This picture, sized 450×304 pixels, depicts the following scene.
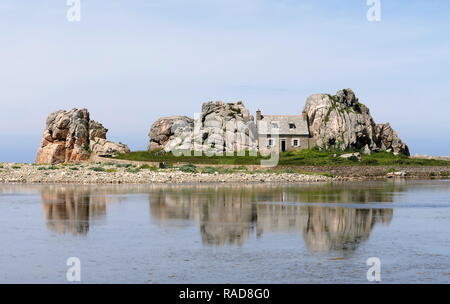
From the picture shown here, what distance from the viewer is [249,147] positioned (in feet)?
252

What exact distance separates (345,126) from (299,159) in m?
12.5

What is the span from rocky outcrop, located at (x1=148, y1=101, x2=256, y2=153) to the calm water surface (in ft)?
142

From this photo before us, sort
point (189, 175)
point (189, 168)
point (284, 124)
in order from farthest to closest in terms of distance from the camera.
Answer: point (284, 124) → point (189, 168) → point (189, 175)

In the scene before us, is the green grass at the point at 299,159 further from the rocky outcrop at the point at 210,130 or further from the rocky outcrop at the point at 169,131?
the rocky outcrop at the point at 169,131

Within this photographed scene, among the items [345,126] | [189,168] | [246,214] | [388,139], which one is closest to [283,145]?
[345,126]

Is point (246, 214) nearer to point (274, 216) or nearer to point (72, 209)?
point (274, 216)

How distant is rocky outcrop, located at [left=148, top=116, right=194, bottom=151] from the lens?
260 ft

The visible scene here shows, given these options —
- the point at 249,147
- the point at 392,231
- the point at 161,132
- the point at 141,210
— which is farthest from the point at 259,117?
the point at 392,231

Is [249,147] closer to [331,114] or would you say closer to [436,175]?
[331,114]

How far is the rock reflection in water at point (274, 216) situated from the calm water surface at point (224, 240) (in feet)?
0.13

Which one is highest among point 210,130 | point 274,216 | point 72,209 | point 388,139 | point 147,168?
point 210,130

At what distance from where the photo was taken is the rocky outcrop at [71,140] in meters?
76.6

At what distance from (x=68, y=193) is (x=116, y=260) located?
79.3 feet

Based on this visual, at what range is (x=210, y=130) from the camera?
78.3m
